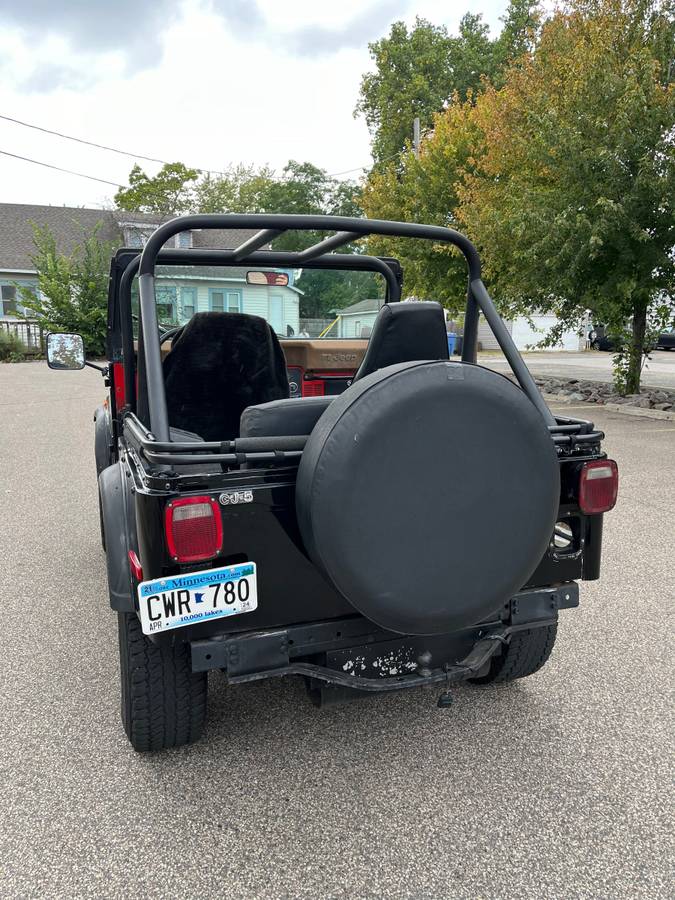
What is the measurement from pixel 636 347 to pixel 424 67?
31805mm

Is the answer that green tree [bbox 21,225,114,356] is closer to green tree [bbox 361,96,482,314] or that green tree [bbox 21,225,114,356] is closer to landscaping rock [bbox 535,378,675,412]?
green tree [bbox 361,96,482,314]

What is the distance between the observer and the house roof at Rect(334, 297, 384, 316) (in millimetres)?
5488

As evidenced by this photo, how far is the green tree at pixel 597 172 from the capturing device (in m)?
10.3

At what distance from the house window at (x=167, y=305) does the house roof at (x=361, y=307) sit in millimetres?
1709

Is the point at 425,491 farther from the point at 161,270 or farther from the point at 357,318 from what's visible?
the point at 357,318

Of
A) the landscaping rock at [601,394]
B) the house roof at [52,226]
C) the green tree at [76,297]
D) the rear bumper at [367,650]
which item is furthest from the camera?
the house roof at [52,226]

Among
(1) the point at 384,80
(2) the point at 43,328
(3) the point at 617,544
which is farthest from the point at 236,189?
(3) the point at 617,544

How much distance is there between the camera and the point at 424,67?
38.3 meters

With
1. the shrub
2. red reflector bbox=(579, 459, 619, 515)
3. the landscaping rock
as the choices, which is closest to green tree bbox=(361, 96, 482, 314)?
the landscaping rock

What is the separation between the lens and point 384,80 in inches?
1544

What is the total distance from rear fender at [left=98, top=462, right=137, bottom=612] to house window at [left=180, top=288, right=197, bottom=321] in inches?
63.7

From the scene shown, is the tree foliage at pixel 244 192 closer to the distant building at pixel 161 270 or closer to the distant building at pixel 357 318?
the distant building at pixel 161 270

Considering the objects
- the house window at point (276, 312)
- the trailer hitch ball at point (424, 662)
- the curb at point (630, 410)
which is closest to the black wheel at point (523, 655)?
the trailer hitch ball at point (424, 662)

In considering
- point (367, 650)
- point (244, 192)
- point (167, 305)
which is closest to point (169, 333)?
point (167, 305)
